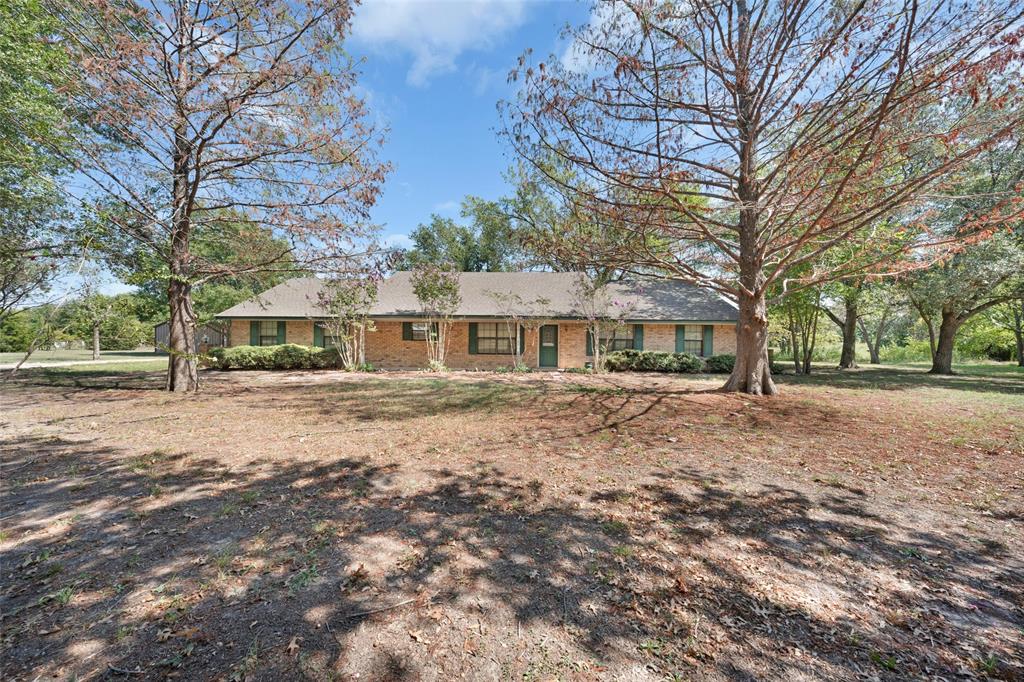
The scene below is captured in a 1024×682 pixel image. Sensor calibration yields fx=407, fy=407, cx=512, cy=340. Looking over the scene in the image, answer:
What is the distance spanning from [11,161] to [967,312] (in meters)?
29.5

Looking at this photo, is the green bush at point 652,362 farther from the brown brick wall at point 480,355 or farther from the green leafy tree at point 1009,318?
the green leafy tree at point 1009,318

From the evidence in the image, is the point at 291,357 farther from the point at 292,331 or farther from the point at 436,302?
the point at 436,302

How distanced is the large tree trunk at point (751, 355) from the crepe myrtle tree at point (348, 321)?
37.4ft

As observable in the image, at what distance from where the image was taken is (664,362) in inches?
654

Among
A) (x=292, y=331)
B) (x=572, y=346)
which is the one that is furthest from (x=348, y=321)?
(x=572, y=346)

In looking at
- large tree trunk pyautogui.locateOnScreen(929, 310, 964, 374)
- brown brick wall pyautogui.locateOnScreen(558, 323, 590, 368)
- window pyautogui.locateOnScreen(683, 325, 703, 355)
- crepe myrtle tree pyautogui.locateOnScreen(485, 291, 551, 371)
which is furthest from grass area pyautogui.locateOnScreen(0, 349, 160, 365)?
large tree trunk pyautogui.locateOnScreen(929, 310, 964, 374)

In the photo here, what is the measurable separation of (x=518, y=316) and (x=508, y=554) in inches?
557

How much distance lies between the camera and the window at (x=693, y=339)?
59.3 feet

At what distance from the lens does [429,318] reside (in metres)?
16.6

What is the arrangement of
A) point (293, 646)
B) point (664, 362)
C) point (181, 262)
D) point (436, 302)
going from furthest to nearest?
point (664, 362) → point (436, 302) → point (181, 262) → point (293, 646)

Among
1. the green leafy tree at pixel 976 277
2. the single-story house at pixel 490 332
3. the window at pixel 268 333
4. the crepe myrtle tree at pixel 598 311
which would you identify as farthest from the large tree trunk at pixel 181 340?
the green leafy tree at pixel 976 277

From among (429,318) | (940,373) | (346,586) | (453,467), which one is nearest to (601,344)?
(429,318)

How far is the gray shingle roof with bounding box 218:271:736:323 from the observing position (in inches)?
700

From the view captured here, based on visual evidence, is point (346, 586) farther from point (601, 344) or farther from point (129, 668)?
point (601, 344)
